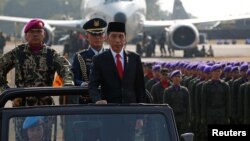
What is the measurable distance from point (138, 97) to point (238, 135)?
20.5ft

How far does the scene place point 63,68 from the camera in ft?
30.6

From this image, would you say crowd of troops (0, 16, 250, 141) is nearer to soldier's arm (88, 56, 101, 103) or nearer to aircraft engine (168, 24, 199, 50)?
soldier's arm (88, 56, 101, 103)

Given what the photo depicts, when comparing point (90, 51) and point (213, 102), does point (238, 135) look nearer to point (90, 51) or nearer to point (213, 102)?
point (213, 102)

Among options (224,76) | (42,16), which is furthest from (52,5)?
(224,76)

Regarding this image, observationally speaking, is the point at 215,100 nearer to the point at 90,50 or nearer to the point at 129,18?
the point at 90,50

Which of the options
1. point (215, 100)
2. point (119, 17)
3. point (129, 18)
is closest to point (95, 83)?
point (215, 100)

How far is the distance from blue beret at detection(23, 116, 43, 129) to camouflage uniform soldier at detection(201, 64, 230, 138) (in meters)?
9.58

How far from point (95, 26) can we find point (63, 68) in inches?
42.0

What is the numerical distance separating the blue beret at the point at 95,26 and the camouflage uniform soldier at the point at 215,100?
6.35 metres

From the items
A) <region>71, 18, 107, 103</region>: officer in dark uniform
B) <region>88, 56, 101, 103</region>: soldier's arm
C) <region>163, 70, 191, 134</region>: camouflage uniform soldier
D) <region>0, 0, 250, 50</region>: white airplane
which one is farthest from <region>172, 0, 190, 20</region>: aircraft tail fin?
<region>88, 56, 101, 103</region>: soldier's arm

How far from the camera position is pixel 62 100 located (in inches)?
421

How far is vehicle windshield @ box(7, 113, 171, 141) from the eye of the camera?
22.6 ft

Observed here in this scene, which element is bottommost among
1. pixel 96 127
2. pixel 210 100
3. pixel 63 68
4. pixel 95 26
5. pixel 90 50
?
pixel 210 100

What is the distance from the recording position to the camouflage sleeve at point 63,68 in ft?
30.2
